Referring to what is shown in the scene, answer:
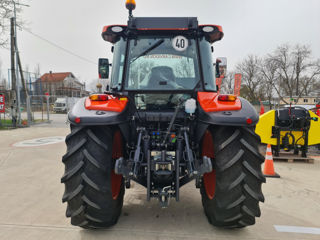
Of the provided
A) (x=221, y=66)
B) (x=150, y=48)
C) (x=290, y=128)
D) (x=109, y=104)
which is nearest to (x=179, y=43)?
(x=150, y=48)

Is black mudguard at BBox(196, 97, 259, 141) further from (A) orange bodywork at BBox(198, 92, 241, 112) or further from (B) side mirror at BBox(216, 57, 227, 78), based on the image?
(B) side mirror at BBox(216, 57, 227, 78)

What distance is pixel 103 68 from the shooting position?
10.8 feet

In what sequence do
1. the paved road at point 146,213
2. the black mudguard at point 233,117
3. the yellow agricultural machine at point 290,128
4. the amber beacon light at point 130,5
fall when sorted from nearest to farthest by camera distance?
the black mudguard at point 233,117, the paved road at point 146,213, the amber beacon light at point 130,5, the yellow agricultural machine at point 290,128

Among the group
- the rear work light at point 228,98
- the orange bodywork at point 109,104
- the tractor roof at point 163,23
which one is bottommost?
the orange bodywork at point 109,104

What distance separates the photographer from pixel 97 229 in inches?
98.4

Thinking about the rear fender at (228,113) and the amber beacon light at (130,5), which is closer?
the rear fender at (228,113)

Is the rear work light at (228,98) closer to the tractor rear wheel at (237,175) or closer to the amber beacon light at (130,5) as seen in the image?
the tractor rear wheel at (237,175)

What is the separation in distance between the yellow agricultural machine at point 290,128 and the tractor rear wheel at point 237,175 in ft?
13.2

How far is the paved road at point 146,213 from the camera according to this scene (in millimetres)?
2457

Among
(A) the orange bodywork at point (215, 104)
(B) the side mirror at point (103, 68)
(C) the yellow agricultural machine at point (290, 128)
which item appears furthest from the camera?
(C) the yellow agricultural machine at point (290, 128)

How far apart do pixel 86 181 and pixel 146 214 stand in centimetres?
109

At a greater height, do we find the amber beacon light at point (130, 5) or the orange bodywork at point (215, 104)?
the amber beacon light at point (130, 5)

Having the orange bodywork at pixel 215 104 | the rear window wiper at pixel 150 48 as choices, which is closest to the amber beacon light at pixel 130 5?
the rear window wiper at pixel 150 48

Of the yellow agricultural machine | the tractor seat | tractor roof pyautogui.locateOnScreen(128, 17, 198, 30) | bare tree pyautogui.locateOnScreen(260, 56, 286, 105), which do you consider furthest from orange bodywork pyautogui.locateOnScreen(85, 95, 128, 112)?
bare tree pyautogui.locateOnScreen(260, 56, 286, 105)
